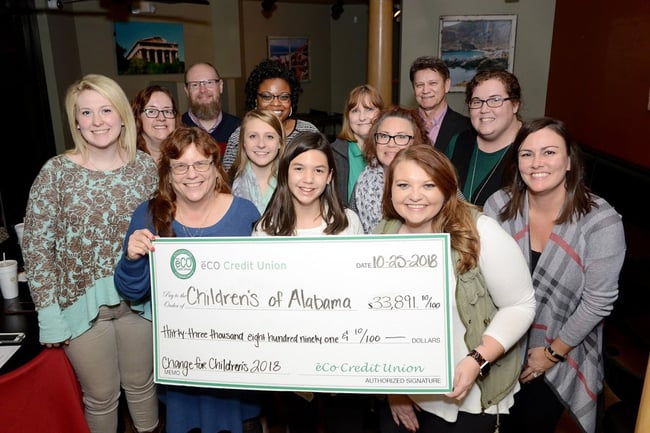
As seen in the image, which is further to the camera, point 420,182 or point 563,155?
point 563,155

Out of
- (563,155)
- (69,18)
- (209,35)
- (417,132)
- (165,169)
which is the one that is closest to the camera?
(563,155)

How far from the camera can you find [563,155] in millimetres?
1741

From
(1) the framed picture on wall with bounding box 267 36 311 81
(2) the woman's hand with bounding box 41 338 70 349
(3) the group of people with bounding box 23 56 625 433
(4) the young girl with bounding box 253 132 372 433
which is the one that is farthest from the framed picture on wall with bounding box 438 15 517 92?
(2) the woman's hand with bounding box 41 338 70 349

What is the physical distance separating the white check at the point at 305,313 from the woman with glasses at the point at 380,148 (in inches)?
29.8

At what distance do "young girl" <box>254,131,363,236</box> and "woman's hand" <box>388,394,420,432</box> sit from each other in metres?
0.63

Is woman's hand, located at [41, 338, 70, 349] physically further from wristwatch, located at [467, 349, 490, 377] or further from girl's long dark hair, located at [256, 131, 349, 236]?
wristwatch, located at [467, 349, 490, 377]

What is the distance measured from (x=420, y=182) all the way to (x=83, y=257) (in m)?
1.27

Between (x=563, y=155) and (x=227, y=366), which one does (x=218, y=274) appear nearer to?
(x=227, y=366)

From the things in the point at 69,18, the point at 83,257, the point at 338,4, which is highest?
the point at 338,4

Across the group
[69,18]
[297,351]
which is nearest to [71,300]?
[297,351]

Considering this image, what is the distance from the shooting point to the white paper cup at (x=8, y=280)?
2258 mm

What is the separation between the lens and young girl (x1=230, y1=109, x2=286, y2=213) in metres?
2.32

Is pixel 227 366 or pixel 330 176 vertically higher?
pixel 330 176

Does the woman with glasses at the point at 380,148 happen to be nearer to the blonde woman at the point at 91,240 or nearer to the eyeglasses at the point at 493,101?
the eyeglasses at the point at 493,101
